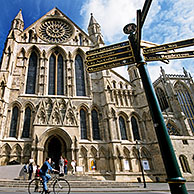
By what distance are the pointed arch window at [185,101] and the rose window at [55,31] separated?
24.3 m

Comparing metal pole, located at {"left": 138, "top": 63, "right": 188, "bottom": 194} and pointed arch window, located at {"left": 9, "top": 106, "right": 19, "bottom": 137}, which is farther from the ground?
pointed arch window, located at {"left": 9, "top": 106, "right": 19, "bottom": 137}

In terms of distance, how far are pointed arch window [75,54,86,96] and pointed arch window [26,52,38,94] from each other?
5227 mm

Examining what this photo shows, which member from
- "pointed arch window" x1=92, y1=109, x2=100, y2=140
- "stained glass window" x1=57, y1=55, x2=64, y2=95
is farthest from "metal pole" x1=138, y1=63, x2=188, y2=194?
"stained glass window" x1=57, y1=55, x2=64, y2=95

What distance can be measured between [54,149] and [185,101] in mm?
27826

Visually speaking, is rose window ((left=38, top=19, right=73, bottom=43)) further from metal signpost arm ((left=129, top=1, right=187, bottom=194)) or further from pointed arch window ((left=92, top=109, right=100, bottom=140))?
metal signpost arm ((left=129, top=1, right=187, bottom=194))

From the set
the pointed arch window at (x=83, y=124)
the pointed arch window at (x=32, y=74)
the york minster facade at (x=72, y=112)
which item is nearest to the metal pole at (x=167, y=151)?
the york minster facade at (x=72, y=112)

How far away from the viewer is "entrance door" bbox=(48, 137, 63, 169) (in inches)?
677

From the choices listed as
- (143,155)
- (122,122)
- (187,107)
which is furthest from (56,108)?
(187,107)

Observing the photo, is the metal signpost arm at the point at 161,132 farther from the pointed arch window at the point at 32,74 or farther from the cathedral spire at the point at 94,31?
the cathedral spire at the point at 94,31

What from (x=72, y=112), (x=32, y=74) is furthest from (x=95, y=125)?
(x=32, y=74)

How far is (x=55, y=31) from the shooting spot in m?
25.0

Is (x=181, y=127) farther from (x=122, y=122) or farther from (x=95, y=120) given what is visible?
(x=95, y=120)

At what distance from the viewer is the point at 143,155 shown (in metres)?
17.9

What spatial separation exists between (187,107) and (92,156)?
24.9 m
